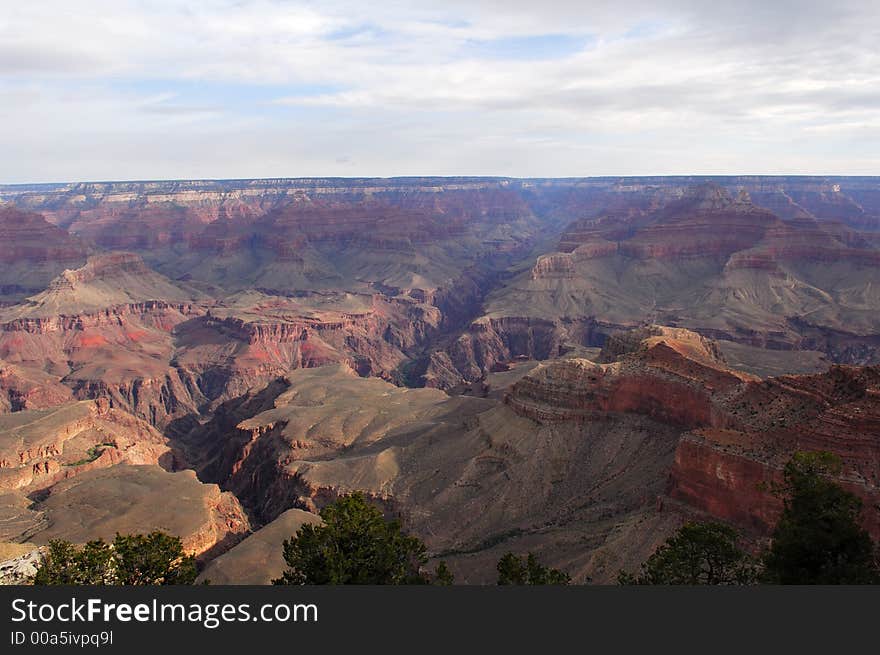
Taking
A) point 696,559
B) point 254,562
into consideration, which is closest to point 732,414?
point 696,559

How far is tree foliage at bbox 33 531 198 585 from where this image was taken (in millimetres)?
30391

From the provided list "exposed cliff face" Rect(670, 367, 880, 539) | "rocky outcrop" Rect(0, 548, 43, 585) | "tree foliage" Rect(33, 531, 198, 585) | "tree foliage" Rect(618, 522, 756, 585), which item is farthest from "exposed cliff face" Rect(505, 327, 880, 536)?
"rocky outcrop" Rect(0, 548, 43, 585)

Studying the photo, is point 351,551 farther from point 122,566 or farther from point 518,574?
point 122,566

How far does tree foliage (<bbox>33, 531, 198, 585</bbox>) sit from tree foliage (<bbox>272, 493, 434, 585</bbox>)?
5.93m

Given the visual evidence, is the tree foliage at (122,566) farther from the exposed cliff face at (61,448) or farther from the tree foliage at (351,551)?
the exposed cliff face at (61,448)

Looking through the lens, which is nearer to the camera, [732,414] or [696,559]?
[696,559]

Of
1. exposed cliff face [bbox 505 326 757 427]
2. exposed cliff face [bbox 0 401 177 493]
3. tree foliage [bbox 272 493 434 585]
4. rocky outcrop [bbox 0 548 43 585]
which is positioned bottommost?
exposed cliff face [bbox 0 401 177 493]

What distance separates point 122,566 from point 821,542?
32897mm

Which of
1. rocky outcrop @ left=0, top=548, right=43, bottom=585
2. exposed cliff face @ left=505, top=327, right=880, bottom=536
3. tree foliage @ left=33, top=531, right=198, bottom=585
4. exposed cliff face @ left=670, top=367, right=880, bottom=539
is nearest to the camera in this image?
tree foliage @ left=33, top=531, right=198, bottom=585

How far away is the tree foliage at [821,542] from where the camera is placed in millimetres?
28312

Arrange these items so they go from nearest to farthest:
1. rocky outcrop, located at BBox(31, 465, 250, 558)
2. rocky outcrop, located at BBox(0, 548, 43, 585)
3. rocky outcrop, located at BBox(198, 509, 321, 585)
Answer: rocky outcrop, located at BBox(0, 548, 43, 585)
rocky outcrop, located at BBox(198, 509, 321, 585)
rocky outcrop, located at BBox(31, 465, 250, 558)

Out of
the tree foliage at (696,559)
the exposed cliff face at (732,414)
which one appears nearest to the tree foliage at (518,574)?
the tree foliage at (696,559)

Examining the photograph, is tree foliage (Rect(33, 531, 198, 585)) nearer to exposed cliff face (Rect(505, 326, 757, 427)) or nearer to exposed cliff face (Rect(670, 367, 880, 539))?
exposed cliff face (Rect(670, 367, 880, 539))

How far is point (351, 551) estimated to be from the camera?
30.5 m
